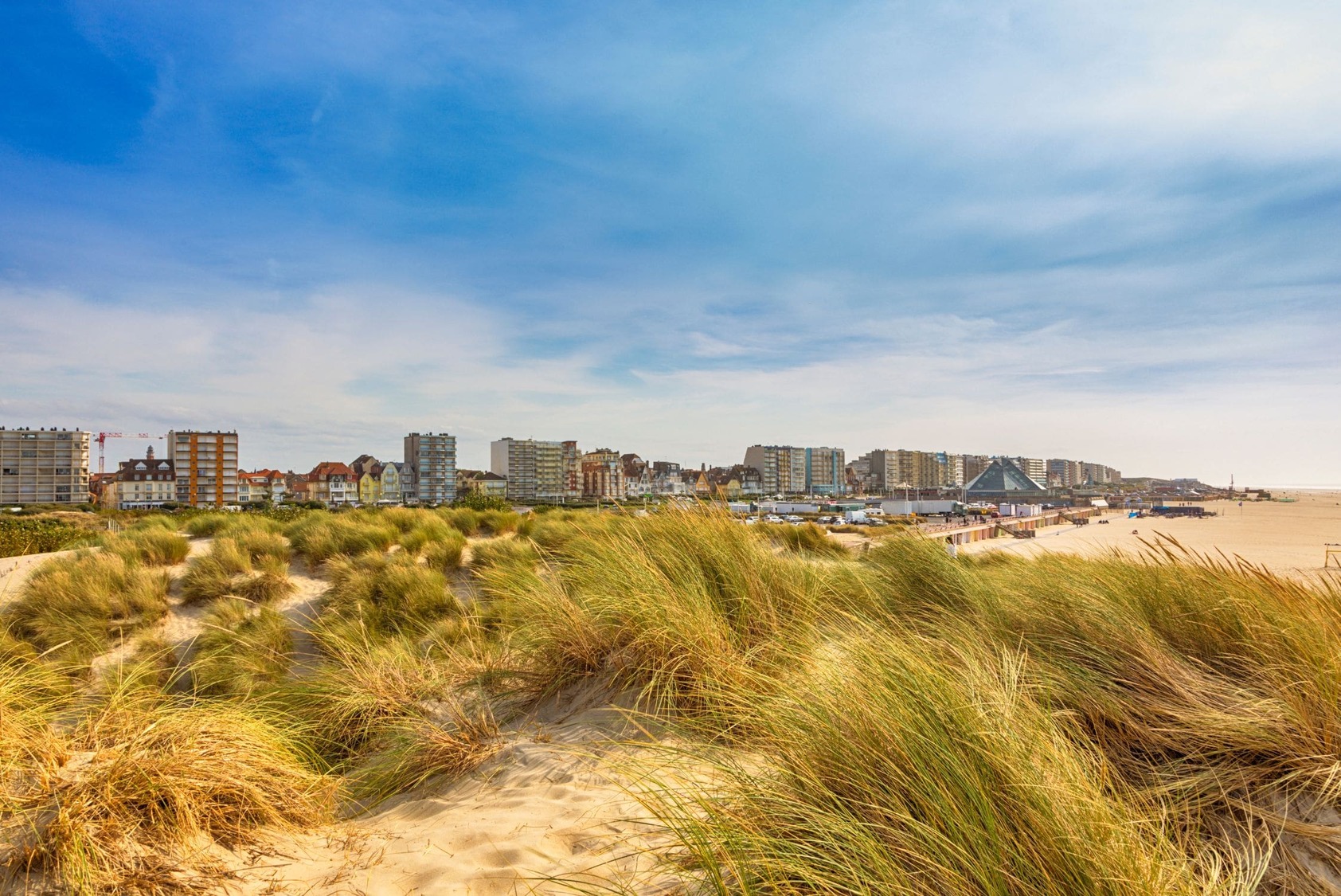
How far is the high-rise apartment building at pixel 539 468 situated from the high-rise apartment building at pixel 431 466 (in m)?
15.3

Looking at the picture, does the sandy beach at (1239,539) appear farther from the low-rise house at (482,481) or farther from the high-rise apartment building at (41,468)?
the high-rise apartment building at (41,468)

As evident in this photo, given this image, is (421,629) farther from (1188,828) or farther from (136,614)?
(1188,828)

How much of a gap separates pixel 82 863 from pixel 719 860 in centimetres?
210

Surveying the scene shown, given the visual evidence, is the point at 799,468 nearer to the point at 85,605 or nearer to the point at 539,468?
the point at 539,468

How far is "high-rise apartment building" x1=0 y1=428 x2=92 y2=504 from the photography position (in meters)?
84.0

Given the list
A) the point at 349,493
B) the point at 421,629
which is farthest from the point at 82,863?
the point at 349,493

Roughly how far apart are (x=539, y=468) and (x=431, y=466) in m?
23.8

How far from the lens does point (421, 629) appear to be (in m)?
8.00

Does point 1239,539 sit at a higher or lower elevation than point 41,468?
lower

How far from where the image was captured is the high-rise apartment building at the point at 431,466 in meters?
102

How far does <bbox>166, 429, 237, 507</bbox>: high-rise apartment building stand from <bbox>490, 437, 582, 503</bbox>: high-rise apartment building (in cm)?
4378

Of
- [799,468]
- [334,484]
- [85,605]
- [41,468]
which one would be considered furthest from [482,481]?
[85,605]

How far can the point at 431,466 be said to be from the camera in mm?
103188

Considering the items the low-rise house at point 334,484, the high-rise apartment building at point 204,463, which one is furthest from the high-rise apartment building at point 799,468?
the high-rise apartment building at point 204,463
